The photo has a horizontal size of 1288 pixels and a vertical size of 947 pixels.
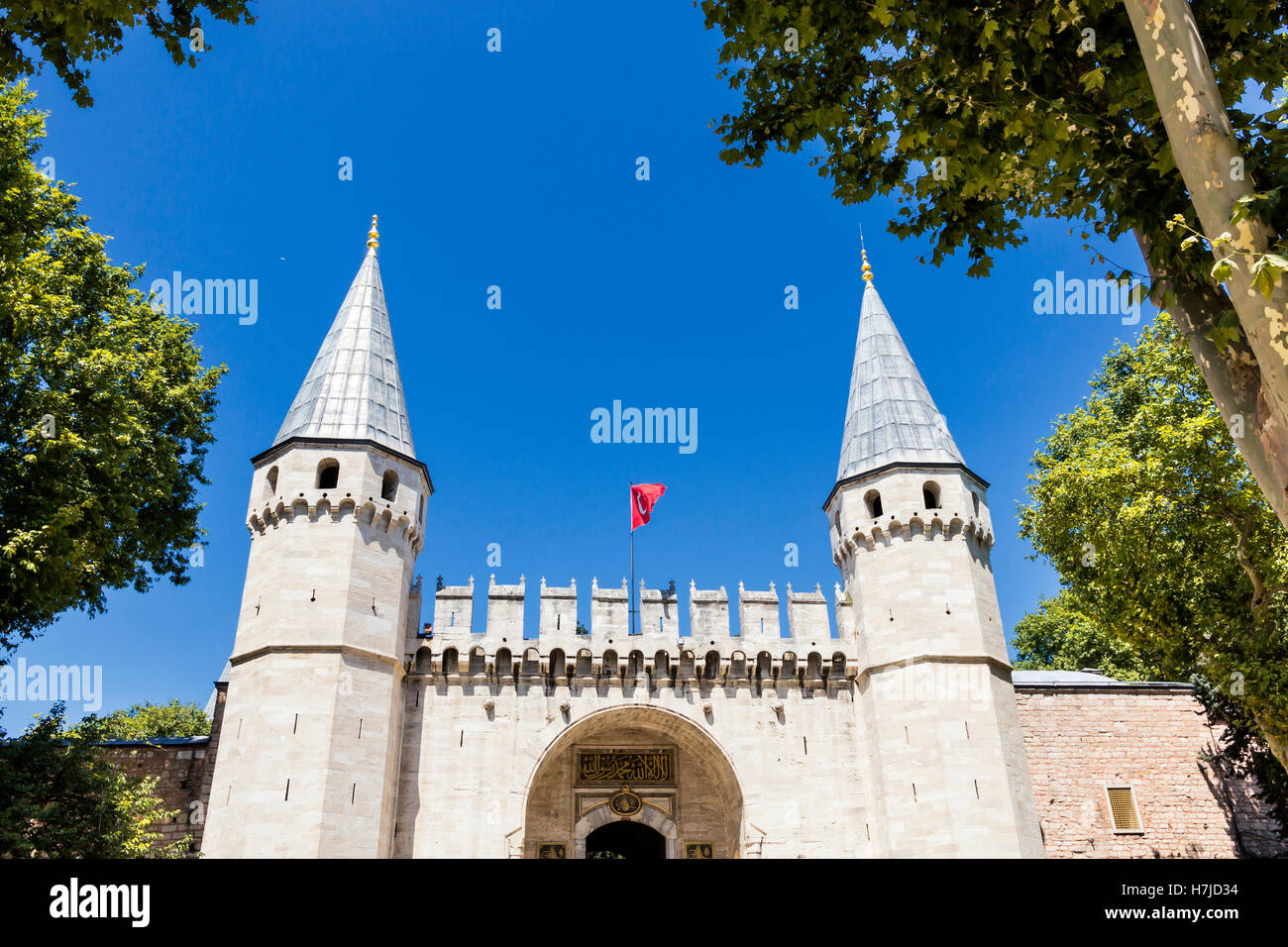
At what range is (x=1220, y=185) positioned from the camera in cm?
529

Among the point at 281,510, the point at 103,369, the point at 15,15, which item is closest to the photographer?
the point at 15,15

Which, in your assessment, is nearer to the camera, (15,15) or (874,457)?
(15,15)

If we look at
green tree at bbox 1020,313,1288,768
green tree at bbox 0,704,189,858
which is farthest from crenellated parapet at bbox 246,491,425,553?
green tree at bbox 1020,313,1288,768

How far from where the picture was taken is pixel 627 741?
20.6 metres

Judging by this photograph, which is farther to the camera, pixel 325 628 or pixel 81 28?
pixel 325 628

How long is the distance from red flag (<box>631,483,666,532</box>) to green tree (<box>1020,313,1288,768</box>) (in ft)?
29.4

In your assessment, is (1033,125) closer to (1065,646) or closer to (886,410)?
(886,410)

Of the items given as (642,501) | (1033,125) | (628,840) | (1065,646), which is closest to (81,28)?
(1033,125)

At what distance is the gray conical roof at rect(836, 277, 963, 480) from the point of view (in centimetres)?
2080

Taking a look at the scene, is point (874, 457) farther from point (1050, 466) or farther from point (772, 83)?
point (772, 83)

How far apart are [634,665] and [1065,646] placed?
24.7 metres

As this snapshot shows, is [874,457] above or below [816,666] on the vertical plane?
above
